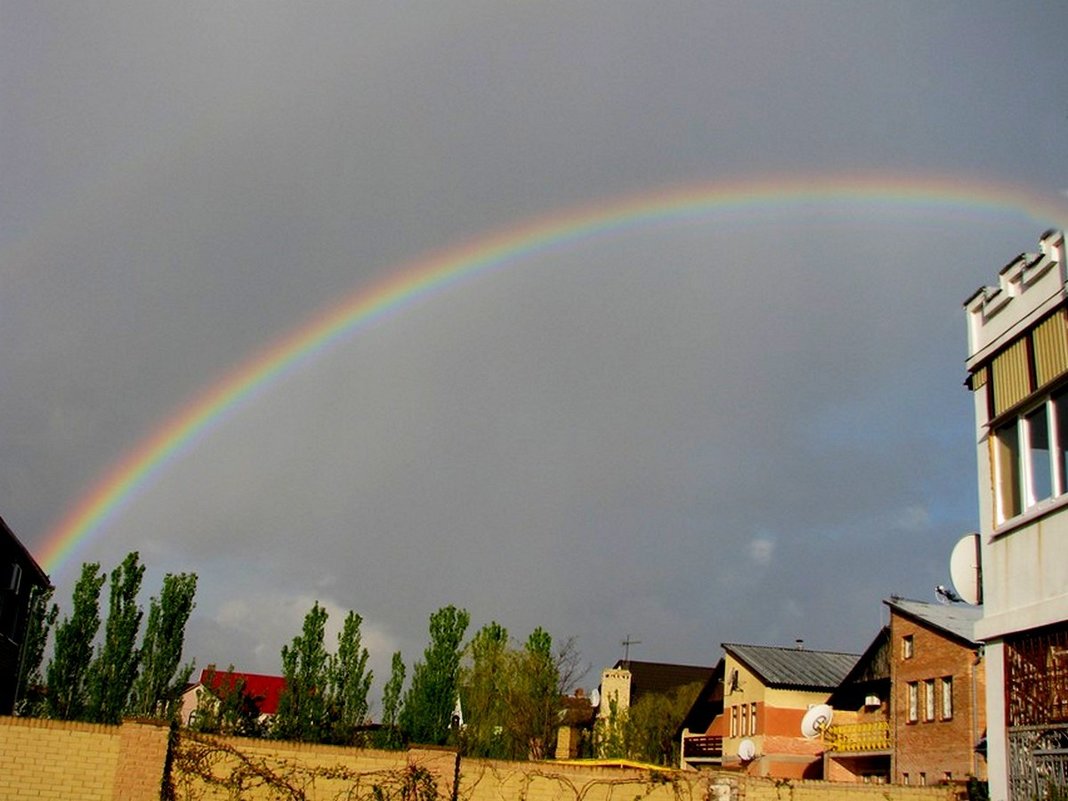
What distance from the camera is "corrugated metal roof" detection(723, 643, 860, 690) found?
47.0 meters

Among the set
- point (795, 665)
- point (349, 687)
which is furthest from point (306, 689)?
point (795, 665)

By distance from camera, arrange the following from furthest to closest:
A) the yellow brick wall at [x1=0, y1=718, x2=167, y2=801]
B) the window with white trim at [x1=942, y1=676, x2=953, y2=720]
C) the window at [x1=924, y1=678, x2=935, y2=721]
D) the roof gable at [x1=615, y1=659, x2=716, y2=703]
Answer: the roof gable at [x1=615, y1=659, x2=716, y2=703], the window at [x1=924, y1=678, x2=935, y2=721], the window with white trim at [x1=942, y1=676, x2=953, y2=720], the yellow brick wall at [x1=0, y1=718, x2=167, y2=801]

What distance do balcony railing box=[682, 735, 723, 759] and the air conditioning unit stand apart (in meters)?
31.5

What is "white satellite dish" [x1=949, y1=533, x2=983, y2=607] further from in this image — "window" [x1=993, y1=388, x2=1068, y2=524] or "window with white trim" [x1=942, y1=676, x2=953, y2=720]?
"window with white trim" [x1=942, y1=676, x2=953, y2=720]

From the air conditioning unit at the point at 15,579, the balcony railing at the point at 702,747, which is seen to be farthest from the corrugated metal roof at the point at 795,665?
the air conditioning unit at the point at 15,579

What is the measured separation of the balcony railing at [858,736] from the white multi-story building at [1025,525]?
76.7 ft

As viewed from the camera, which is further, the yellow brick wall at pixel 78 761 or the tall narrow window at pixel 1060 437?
the yellow brick wall at pixel 78 761

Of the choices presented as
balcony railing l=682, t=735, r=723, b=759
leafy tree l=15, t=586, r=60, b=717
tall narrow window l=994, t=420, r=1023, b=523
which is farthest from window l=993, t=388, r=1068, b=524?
balcony railing l=682, t=735, r=723, b=759

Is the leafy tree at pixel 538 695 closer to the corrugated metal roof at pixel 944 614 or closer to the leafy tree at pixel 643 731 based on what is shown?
the leafy tree at pixel 643 731

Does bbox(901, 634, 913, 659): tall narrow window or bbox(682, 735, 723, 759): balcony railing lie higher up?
bbox(901, 634, 913, 659): tall narrow window

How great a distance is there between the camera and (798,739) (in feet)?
150

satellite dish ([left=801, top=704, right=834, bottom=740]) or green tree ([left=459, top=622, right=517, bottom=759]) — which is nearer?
satellite dish ([left=801, top=704, right=834, bottom=740])

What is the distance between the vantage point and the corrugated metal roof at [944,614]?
33406 millimetres

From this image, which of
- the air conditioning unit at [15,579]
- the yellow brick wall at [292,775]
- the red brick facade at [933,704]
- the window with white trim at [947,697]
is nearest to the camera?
the yellow brick wall at [292,775]
